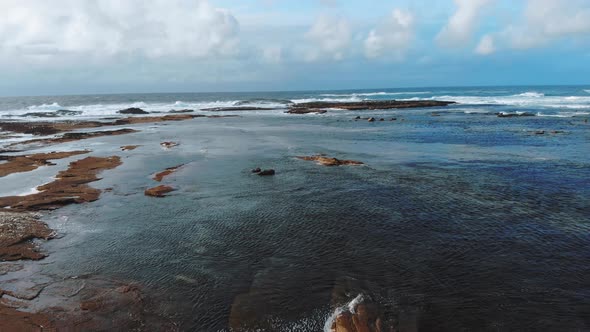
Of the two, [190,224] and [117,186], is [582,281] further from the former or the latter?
[117,186]

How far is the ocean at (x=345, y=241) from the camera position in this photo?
9.04m

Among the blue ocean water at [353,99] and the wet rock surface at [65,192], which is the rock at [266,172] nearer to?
the wet rock surface at [65,192]

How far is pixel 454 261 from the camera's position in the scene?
11.2 meters

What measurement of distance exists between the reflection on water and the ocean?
52mm

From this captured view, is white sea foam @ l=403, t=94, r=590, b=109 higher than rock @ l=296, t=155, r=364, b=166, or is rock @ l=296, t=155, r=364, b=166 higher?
white sea foam @ l=403, t=94, r=590, b=109

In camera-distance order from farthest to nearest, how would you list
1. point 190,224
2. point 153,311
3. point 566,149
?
point 566,149 < point 190,224 < point 153,311

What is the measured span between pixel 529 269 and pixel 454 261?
6.24ft

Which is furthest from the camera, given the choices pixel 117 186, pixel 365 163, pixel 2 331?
pixel 365 163

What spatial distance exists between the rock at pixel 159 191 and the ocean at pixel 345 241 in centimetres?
44

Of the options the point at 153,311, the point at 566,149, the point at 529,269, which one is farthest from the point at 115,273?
the point at 566,149

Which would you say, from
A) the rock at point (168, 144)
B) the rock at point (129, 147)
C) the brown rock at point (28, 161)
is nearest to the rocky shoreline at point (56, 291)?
the brown rock at point (28, 161)

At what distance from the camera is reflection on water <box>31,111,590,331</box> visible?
905 centimetres

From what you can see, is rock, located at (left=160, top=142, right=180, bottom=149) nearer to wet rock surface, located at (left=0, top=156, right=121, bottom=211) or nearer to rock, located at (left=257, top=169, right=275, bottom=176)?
wet rock surface, located at (left=0, top=156, right=121, bottom=211)

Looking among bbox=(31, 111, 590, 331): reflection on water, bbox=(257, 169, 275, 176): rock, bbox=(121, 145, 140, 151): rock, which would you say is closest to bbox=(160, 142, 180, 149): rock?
bbox=(121, 145, 140, 151): rock
